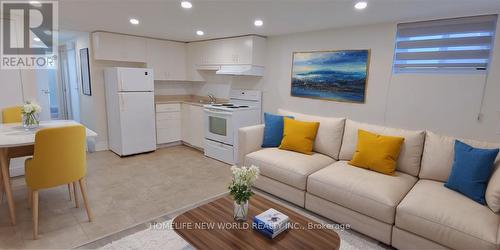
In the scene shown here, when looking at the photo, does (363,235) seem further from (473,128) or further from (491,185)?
(473,128)

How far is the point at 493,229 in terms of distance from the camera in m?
1.72

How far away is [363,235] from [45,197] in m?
3.46

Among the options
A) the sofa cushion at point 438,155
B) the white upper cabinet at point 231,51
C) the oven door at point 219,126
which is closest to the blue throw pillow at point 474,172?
the sofa cushion at point 438,155

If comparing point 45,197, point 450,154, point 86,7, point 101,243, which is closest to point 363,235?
point 450,154

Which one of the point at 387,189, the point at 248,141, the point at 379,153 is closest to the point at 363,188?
the point at 387,189

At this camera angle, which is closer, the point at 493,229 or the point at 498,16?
the point at 493,229

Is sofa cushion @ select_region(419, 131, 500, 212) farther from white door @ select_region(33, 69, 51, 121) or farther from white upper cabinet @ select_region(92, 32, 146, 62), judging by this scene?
white door @ select_region(33, 69, 51, 121)

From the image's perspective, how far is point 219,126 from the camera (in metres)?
4.47

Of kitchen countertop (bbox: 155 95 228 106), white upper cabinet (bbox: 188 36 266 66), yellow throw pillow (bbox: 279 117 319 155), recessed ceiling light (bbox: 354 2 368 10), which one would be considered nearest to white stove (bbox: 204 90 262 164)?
white upper cabinet (bbox: 188 36 266 66)

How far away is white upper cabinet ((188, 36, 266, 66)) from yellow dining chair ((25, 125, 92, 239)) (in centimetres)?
279

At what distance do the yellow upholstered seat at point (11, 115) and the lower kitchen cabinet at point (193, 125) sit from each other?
8.51ft

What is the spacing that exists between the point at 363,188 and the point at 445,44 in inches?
77.7

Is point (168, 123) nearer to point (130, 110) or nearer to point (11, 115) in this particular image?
point (130, 110)

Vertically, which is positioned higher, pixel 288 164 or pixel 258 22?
pixel 258 22
